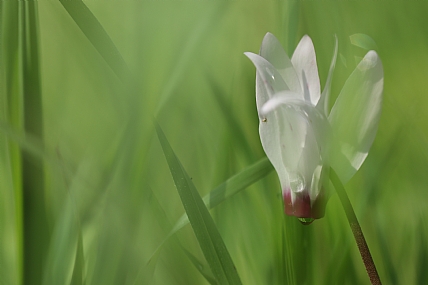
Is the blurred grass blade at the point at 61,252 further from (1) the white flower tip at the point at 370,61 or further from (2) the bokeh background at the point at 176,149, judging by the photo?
(1) the white flower tip at the point at 370,61

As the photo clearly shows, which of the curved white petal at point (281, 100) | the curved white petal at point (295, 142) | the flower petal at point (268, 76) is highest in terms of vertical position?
the flower petal at point (268, 76)

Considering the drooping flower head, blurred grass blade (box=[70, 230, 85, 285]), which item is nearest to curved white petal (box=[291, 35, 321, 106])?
the drooping flower head

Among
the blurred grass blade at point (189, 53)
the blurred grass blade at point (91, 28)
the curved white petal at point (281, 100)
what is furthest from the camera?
the blurred grass blade at point (189, 53)

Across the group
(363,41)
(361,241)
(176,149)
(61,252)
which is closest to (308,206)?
(361,241)

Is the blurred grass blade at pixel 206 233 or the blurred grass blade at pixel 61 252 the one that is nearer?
the blurred grass blade at pixel 206 233

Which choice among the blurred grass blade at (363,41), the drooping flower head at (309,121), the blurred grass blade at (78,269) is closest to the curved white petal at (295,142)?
the drooping flower head at (309,121)

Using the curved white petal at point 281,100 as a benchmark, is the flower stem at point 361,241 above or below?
→ below

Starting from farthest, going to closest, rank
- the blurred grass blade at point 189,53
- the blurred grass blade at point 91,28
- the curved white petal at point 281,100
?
the blurred grass blade at point 189,53, the blurred grass blade at point 91,28, the curved white petal at point 281,100

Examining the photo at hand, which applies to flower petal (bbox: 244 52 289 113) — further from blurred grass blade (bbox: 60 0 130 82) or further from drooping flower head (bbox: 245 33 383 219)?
blurred grass blade (bbox: 60 0 130 82)

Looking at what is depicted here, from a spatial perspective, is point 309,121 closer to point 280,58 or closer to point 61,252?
point 280,58
